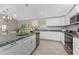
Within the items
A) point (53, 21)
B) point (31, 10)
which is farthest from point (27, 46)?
point (53, 21)

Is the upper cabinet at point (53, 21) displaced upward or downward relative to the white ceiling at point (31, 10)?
downward

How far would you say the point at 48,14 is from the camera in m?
3.36

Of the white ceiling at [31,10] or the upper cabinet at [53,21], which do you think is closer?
the white ceiling at [31,10]

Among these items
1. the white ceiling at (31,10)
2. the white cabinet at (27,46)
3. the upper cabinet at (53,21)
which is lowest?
the white cabinet at (27,46)

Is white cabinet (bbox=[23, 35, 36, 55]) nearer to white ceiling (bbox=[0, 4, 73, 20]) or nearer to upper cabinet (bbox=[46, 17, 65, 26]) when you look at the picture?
white ceiling (bbox=[0, 4, 73, 20])

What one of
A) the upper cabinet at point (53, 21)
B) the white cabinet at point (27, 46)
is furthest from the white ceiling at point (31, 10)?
the white cabinet at point (27, 46)

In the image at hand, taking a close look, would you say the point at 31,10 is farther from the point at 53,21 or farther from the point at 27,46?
the point at 27,46

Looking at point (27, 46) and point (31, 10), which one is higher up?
point (31, 10)

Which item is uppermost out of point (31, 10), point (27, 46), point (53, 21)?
point (31, 10)

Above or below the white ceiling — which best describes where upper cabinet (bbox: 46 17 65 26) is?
below

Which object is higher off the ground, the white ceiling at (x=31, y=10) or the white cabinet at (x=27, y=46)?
the white ceiling at (x=31, y=10)

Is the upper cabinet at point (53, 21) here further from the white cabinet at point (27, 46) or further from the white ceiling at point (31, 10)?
the white cabinet at point (27, 46)

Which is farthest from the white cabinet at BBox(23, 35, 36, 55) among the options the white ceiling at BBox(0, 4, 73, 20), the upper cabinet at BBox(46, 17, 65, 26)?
the upper cabinet at BBox(46, 17, 65, 26)
